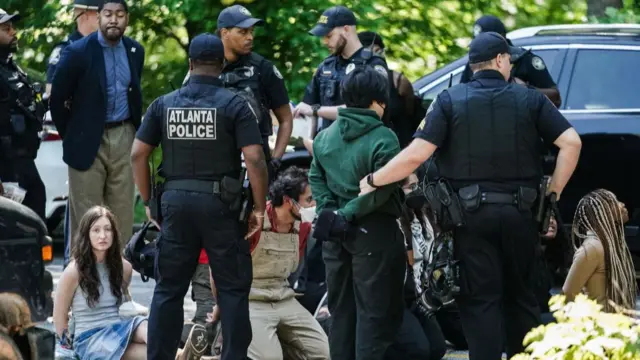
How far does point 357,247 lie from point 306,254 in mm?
1683

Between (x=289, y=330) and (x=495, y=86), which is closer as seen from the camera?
(x=495, y=86)

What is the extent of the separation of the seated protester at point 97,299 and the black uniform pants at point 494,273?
80.1 inches

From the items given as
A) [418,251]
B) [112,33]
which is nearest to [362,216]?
[418,251]

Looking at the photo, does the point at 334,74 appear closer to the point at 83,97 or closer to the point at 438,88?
the point at 438,88

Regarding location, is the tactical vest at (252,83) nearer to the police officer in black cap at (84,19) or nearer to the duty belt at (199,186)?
the duty belt at (199,186)

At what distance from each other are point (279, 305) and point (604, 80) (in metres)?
3.65

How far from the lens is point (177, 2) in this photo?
1452 cm

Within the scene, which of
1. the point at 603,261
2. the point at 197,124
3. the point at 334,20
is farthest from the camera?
the point at 334,20

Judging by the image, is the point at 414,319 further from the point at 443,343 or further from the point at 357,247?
the point at 357,247

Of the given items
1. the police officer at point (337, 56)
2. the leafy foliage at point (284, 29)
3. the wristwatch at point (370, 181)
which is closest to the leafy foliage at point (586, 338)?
the wristwatch at point (370, 181)

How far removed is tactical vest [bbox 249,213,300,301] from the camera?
29.7 feet

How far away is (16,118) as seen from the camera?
10.8m

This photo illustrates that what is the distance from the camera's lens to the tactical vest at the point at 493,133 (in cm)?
781

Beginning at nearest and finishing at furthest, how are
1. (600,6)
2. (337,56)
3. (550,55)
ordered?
(337,56), (550,55), (600,6)
